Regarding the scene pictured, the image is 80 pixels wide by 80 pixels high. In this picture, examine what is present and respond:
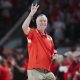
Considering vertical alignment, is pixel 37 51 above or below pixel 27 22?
below

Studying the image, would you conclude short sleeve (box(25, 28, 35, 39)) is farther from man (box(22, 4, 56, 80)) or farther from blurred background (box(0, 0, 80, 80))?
blurred background (box(0, 0, 80, 80))

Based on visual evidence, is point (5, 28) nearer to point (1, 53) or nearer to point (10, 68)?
point (1, 53)

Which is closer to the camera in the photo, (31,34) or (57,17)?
(31,34)

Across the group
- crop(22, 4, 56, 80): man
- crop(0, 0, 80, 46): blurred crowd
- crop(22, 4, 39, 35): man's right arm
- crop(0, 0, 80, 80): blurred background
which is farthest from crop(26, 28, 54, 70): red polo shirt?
crop(0, 0, 80, 46): blurred crowd

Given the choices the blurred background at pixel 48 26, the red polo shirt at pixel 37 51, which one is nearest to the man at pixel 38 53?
the red polo shirt at pixel 37 51

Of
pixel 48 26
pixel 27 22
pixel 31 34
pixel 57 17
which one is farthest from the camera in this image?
pixel 57 17

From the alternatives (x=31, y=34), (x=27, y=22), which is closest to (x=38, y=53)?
(x=31, y=34)

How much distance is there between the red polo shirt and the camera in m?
9.91

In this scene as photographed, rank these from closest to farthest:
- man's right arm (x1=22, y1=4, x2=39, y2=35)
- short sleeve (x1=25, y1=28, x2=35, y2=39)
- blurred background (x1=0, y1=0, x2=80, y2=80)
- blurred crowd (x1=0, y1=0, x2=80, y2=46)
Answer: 1. man's right arm (x1=22, y1=4, x2=39, y2=35)
2. short sleeve (x1=25, y1=28, x2=35, y2=39)
3. blurred background (x1=0, y1=0, x2=80, y2=80)
4. blurred crowd (x1=0, y1=0, x2=80, y2=46)

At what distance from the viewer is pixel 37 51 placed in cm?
993

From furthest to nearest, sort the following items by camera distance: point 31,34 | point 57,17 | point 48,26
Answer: point 57,17 → point 48,26 → point 31,34

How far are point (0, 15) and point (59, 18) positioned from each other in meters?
2.15

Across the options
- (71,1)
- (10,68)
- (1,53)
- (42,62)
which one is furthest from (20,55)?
(42,62)

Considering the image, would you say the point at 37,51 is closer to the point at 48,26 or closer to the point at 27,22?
the point at 27,22
